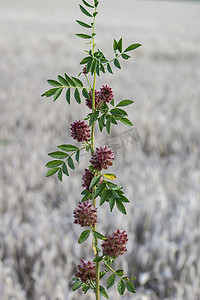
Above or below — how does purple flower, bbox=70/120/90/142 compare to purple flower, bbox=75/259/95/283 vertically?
above

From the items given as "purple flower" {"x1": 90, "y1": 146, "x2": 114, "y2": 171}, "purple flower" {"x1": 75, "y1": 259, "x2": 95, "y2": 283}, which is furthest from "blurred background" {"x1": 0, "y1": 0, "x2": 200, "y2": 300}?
"purple flower" {"x1": 75, "y1": 259, "x2": 95, "y2": 283}

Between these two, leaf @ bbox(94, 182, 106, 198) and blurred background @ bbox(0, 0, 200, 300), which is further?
blurred background @ bbox(0, 0, 200, 300)

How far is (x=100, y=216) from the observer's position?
6.44 feet

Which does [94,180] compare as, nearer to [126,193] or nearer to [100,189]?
[100,189]

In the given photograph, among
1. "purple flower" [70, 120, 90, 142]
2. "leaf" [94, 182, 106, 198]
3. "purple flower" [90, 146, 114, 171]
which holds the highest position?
"purple flower" [70, 120, 90, 142]

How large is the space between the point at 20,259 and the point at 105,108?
1.37m

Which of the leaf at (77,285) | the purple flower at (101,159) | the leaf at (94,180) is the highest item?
the purple flower at (101,159)

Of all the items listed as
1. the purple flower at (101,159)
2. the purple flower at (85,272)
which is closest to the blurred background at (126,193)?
the purple flower at (101,159)

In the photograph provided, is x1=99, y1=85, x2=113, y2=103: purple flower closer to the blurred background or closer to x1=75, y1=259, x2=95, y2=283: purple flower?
the blurred background

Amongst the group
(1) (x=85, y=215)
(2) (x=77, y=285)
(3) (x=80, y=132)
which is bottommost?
(2) (x=77, y=285)

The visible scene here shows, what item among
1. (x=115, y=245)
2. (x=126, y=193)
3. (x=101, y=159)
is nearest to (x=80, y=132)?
(x=101, y=159)

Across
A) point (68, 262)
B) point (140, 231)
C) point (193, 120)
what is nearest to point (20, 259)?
point (68, 262)

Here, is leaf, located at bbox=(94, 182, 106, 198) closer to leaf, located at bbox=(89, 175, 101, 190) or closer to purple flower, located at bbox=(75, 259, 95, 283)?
leaf, located at bbox=(89, 175, 101, 190)

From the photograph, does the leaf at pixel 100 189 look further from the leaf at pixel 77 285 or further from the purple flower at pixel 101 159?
the leaf at pixel 77 285
